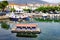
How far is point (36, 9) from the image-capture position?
11.4 meters

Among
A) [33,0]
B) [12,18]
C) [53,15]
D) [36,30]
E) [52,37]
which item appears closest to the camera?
[52,37]

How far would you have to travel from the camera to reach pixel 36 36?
521cm

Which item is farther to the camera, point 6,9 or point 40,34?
point 6,9

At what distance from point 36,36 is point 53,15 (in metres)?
4.88

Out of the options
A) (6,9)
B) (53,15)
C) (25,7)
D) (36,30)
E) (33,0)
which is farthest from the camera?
(33,0)

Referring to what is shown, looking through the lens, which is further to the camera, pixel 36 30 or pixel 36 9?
pixel 36 9

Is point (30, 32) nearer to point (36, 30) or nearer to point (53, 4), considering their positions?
point (36, 30)

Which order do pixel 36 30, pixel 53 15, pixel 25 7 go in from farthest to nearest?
pixel 25 7, pixel 53 15, pixel 36 30

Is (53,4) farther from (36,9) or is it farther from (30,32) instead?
(30,32)

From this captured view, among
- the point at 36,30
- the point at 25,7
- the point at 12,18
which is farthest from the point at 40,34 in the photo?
the point at 25,7

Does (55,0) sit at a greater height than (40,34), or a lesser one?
greater

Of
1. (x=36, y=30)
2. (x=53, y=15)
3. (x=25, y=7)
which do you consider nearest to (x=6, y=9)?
(x=25, y=7)

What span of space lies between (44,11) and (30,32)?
5.99 metres

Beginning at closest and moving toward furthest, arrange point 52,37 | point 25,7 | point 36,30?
point 52,37 → point 36,30 → point 25,7
